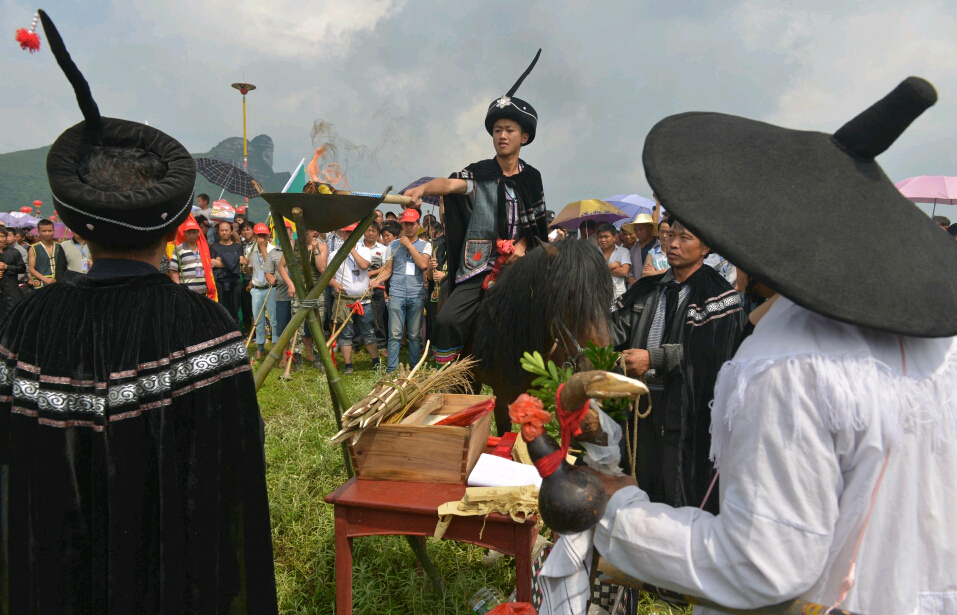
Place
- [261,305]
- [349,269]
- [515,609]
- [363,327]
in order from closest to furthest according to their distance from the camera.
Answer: [515,609]
[349,269]
[363,327]
[261,305]

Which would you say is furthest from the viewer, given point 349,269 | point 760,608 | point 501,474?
point 349,269

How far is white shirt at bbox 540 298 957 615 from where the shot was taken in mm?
1016

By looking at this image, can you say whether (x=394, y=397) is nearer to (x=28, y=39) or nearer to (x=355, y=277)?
(x=28, y=39)

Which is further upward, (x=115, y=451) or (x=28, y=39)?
(x=28, y=39)

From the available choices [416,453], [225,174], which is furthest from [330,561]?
[225,174]

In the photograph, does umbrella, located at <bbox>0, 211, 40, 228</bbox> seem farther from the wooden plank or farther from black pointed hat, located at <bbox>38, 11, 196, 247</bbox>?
the wooden plank

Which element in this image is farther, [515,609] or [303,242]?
[303,242]

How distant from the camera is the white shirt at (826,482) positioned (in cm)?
102

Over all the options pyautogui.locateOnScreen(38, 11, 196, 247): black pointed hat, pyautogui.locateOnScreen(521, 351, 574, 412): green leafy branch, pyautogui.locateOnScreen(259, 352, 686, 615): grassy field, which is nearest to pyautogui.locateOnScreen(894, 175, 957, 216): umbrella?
pyautogui.locateOnScreen(259, 352, 686, 615): grassy field

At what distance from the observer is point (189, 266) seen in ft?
22.5

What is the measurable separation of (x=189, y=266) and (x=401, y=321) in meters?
2.80

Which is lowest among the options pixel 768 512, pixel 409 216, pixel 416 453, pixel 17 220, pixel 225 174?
pixel 416 453

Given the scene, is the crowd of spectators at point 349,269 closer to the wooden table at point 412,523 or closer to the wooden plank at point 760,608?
the wooden table at point 412,523

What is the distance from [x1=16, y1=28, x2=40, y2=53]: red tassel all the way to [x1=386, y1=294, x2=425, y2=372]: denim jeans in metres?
6.08
